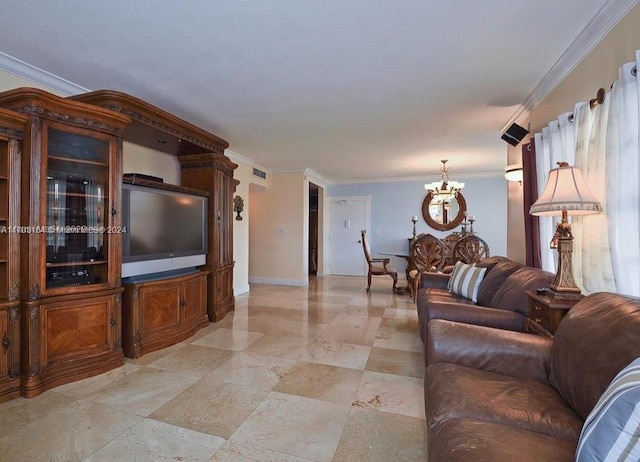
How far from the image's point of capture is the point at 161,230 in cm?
313

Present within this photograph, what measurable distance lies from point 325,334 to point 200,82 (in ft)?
8.86

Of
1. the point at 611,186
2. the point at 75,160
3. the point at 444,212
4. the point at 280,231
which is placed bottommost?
the point at 280,231

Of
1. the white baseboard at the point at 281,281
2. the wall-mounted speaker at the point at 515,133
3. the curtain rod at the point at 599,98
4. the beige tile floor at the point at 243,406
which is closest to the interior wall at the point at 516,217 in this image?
the wall-mounted speaker at the point at 515,133

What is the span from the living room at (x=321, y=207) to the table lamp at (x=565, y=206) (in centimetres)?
105

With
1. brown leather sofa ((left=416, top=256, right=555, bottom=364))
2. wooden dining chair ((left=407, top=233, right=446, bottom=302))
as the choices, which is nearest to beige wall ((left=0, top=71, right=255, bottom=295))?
wooden dining chair ((left=407, top=233, right=446, bottom=302))

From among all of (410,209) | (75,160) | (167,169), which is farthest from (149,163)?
(410,209)

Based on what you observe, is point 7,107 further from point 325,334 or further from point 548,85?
point 548,85

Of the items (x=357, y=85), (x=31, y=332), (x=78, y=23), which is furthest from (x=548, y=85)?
(x=31, y=332)

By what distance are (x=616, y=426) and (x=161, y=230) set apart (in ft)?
11.0

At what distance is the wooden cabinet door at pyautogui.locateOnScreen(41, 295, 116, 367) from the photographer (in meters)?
2.21

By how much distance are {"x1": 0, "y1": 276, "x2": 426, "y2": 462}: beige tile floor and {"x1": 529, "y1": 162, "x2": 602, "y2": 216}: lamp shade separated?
1465 mm

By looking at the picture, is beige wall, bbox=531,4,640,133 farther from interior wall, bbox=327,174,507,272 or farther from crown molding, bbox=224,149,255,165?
interior wall, bbox=327,174,507,272

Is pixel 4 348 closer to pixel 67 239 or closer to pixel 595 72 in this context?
pixel 67 239

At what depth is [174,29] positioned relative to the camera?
76.5 inches
